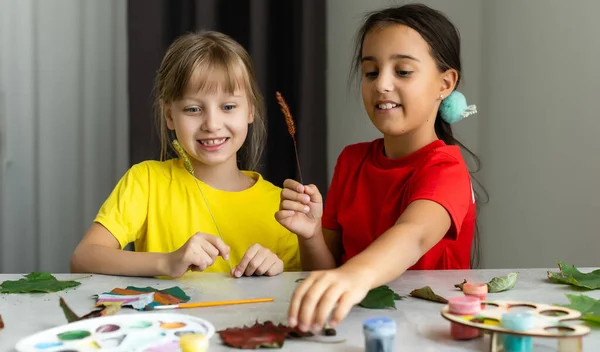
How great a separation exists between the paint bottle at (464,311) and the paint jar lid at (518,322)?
0.05 metres

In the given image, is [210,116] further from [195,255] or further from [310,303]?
[310,303]

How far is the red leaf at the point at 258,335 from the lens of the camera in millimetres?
812

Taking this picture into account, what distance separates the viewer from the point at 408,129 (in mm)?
Answer: 1446

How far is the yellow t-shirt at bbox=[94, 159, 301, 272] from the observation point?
5.36 feet

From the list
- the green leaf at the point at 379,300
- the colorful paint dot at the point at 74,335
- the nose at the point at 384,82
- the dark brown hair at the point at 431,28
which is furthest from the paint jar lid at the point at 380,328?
the dark brown hair at the point at 431,28

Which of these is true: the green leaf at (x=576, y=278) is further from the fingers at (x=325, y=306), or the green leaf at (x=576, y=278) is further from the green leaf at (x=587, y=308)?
the fingers at (x=325, y=306)

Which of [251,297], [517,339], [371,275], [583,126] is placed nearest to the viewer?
[517,339]

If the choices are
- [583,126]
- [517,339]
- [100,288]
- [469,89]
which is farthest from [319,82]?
[517,339]

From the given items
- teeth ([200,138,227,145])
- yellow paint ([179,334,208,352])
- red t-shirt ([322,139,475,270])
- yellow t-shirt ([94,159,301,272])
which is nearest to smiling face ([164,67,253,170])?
Answer: teeth ([200,138,227,145])

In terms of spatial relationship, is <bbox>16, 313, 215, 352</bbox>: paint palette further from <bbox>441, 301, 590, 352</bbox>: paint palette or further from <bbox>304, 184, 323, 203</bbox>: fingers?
<bbox>304, 184, 323, 203</bbox>: fingers

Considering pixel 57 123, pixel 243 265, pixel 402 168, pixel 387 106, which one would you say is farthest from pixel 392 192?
pixel 57 123

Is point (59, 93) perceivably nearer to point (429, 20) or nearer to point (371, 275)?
point (429, 20)

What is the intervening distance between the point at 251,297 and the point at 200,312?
0.39ft

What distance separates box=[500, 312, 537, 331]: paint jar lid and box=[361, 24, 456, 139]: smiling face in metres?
0.71
